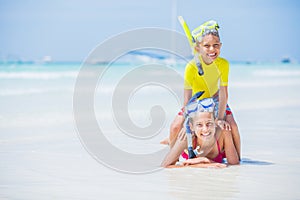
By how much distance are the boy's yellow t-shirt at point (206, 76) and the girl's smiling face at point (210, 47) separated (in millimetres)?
47

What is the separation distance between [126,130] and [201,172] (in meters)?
2.70

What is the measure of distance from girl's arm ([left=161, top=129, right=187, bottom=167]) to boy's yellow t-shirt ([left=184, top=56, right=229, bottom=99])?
45 centimetres

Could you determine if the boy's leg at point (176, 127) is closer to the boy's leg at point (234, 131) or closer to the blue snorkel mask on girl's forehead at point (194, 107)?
the blue snorkel mask on girl's forehead at point (194, 107)

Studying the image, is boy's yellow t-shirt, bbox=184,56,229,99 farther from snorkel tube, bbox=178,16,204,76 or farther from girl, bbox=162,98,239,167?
girl, bbox=162,98,239,167

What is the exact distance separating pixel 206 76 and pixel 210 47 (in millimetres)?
275

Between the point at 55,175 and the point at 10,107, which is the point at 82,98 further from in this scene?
the point at 55,175

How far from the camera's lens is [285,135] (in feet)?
21.9

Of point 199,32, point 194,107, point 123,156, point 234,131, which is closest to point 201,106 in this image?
point 194,107

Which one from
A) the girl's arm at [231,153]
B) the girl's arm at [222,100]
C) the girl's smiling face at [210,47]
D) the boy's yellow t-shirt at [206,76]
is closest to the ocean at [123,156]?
the girl's arm at [231,153]

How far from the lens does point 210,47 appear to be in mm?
4758

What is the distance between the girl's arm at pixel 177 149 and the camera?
483cm

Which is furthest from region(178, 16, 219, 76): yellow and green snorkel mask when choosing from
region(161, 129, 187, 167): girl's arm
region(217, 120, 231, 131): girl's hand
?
region(161, 129, 187, 167): girl's arm

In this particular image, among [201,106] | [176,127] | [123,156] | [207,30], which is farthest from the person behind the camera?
[123,156]

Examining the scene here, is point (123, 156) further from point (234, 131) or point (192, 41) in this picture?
point (192, 41)
